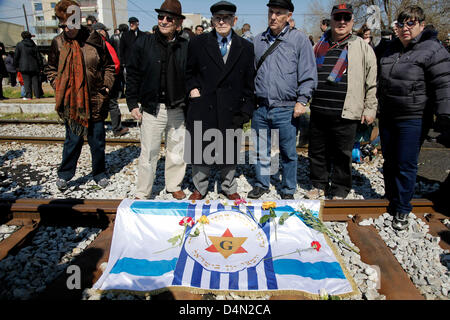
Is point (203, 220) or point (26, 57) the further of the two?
point (26, 57)

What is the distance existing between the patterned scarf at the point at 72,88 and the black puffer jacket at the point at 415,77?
133 inches

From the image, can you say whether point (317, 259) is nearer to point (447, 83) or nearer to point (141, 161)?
point (447, 83)

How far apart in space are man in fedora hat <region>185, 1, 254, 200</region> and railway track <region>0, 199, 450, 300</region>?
1.22m

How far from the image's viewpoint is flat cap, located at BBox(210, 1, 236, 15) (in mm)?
3070

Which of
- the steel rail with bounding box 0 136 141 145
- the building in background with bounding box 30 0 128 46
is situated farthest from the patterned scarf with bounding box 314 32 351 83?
the building in background with bounding box 30 0 128 46

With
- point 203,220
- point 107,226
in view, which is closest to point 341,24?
point 203,220

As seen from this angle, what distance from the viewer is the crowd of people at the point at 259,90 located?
3090 mm

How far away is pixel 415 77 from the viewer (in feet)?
9.62

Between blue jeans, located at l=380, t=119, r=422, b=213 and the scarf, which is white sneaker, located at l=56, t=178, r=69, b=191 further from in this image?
blue jeans, located at l=380, t=119, r=422, b=213

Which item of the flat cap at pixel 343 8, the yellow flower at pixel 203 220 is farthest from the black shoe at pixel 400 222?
the flat cap at pixel 343 8

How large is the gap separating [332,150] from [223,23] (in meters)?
2.01

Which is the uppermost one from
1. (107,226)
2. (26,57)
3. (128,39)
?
(128,39)

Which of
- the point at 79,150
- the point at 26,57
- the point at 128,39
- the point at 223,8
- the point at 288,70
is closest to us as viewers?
the point at 223,8

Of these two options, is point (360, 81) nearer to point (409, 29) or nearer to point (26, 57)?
point (409, 29)
